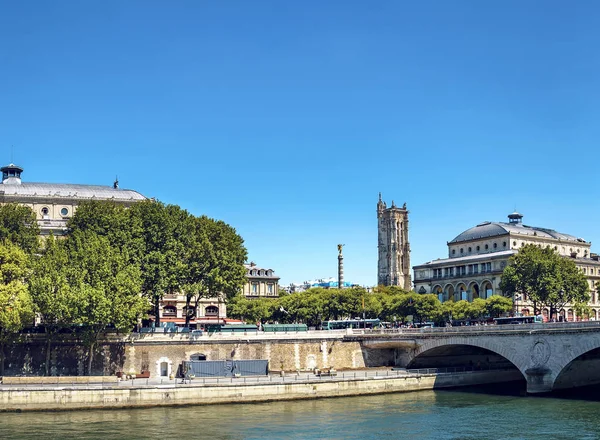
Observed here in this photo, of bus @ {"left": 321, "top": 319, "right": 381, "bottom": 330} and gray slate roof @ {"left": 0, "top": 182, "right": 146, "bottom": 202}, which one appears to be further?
gray slate roof @ {"left": 0, "top": 182, "right": 146, "bottom": 202}

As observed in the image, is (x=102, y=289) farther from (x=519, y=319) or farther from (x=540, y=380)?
(x=519, y=319)

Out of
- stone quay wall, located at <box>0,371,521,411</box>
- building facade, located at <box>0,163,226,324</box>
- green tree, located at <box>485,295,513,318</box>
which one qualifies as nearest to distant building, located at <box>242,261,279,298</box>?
Answer: building facade, located at <box>0,163,226,324</box>

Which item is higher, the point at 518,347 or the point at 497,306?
the point at 497,306

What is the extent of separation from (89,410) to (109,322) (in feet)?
41.0

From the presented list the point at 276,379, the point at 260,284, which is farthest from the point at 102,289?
the point at 260,284

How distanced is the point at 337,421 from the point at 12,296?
32.9 metres

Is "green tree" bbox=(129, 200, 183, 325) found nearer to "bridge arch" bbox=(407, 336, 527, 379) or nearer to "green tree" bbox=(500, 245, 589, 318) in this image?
"bridge arch" bbox=(407, 336, 527, 379)

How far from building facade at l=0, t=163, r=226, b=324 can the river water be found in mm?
44278

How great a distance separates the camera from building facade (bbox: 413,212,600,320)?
13925 centimetres

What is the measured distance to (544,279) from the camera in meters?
110

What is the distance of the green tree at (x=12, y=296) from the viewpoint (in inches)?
2687

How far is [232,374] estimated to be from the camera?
254 feet

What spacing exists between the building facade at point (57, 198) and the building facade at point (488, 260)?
54.5 metres

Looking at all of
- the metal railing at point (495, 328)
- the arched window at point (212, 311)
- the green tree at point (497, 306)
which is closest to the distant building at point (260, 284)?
the arched window at point (212, 311)
